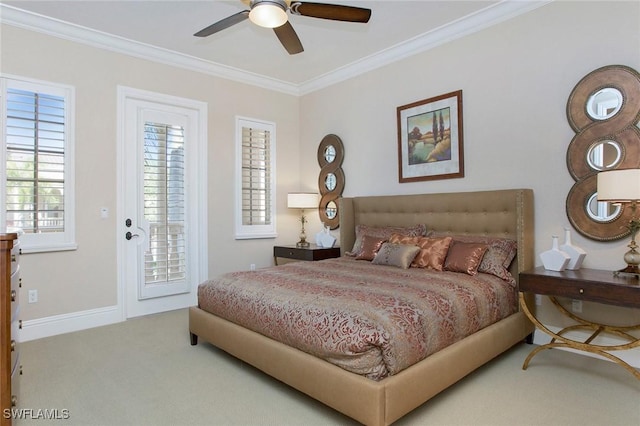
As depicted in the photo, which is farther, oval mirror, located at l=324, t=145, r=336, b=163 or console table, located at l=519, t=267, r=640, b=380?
oval mirror, located at l=324, t=145, r=336, b=163

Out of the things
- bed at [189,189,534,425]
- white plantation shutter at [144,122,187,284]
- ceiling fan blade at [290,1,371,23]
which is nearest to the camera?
bed at [189,189,534,425]

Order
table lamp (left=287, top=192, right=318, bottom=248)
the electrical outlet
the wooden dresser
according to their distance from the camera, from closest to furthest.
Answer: the wooden dresser → the electrical outlet → table lamp (left=287, top=192, right=318, bottom=248)

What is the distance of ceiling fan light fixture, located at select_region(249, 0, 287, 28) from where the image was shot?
240 centimetres

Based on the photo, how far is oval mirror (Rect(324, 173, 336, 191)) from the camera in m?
5.19

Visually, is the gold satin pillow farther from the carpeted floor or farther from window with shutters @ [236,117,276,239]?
window with shutters @ [236,117,276,239]

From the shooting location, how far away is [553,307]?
127 inches

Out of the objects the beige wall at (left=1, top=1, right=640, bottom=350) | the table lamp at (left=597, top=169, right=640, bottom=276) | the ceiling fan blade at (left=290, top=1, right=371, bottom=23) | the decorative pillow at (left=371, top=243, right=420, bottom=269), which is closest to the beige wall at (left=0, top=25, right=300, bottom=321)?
the beige wall at (left=1, top=1, right=640, bottom=350)

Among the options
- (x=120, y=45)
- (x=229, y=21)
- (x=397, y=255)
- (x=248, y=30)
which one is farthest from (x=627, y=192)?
(x=120, y=45)

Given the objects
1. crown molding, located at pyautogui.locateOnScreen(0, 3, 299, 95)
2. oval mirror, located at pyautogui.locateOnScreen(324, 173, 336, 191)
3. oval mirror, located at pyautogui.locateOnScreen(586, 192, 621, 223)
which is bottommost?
oval mirror, located at pyautogui.locateOnScreen(586, 192, 621, 223)

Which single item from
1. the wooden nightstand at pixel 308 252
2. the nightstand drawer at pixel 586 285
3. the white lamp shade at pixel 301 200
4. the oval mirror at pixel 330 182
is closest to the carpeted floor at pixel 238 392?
the nightstand drawer at pixel 586 285

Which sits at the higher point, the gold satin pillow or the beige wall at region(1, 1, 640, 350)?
the beige wall at region(1, 1, 640, 350)

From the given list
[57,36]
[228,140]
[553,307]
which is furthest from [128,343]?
[553,307]

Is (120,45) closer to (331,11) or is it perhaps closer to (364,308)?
(331,11)

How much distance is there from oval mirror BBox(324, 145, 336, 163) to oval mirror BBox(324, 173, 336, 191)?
0.21 m
